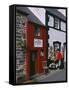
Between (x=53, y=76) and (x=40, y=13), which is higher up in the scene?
(x=40, y=13)

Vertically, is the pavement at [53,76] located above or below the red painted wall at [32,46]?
below

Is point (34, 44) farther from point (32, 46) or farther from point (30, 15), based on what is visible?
point (30, 15)

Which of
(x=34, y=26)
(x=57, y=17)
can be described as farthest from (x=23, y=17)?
(x=57, y=17)

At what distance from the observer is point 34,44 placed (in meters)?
1.76

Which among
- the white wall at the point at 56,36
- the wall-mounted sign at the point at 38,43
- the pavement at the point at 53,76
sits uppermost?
the white wall at the point at 56,36

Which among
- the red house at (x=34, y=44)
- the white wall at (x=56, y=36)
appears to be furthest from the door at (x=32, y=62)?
the white wall at (x=56, y=36)

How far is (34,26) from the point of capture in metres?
1.76

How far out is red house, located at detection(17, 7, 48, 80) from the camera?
174 cm

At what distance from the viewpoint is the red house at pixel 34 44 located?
1740 mm

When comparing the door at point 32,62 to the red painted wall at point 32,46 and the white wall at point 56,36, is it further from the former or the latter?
the white wall at point 56,36

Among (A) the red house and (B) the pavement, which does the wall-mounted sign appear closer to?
(A) the red house

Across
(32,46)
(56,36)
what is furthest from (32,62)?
(56,36)
